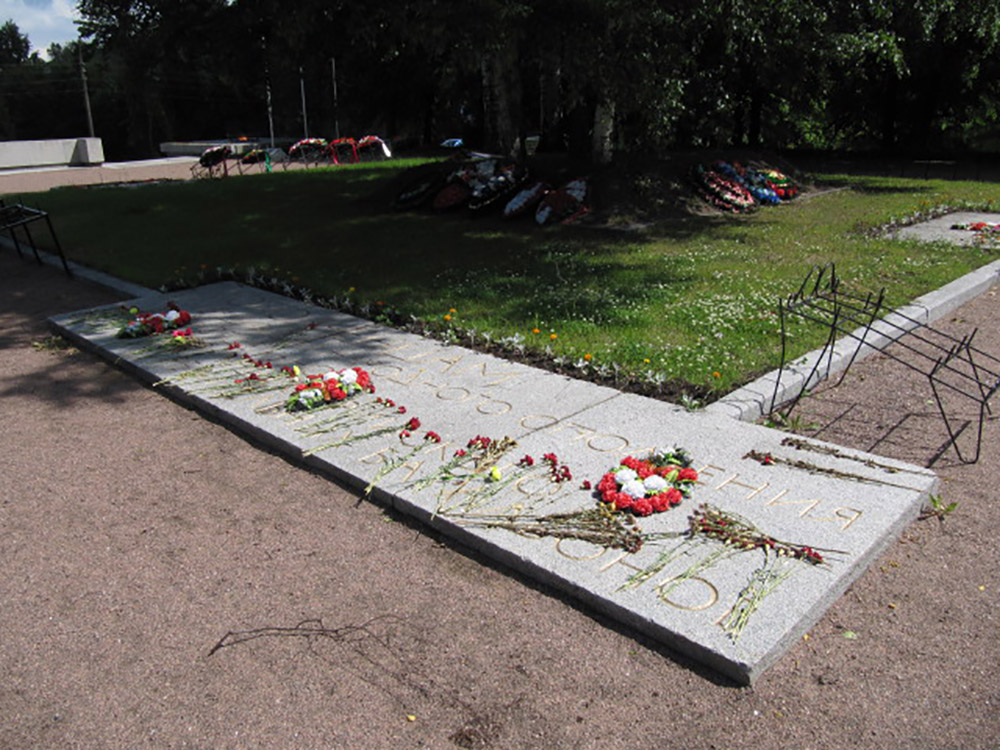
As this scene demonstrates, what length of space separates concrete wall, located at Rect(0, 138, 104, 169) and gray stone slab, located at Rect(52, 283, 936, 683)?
25.7m

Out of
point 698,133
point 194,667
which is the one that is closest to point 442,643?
point 194,667

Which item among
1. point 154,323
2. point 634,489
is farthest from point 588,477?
point 154,323

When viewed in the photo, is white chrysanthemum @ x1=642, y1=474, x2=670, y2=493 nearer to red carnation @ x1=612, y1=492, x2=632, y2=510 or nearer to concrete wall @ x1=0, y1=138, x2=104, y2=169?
red carnation @ x1=612, y1=492, x2=632, y2=510

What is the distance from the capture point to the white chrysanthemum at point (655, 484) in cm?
410

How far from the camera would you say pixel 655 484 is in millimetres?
4109

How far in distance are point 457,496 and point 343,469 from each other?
778mm

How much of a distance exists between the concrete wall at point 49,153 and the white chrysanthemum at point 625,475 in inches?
1166

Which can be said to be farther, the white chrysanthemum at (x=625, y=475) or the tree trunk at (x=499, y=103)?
the tree trunk at (x=499, y=103)

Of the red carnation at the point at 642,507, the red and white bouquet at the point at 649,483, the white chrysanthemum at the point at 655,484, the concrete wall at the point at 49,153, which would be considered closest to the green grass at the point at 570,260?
the red and white bouquet at the point at 649,483

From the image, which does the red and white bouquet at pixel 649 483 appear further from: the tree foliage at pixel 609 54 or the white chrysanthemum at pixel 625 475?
the tree foliage at pixel 609 54

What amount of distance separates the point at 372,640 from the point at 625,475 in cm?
162

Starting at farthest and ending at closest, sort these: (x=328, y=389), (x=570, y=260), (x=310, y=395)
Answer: (x=570, y=260)
(x=328, y=389)
(x=310, y=395)

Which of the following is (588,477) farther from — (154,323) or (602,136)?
(602,136)

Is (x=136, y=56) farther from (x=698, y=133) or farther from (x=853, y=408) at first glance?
(x=698, y=133)
